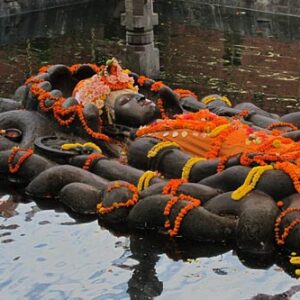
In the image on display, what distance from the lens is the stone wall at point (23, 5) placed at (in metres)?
32.0

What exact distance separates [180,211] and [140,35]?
33.1ft

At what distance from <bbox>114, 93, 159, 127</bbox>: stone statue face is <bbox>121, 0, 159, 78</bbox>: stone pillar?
656cm

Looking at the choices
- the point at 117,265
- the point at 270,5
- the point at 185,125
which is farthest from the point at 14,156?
the point at 270,5

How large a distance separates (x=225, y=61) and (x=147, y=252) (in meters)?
13.9

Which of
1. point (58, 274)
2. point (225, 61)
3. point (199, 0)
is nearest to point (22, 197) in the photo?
point (58, 274)

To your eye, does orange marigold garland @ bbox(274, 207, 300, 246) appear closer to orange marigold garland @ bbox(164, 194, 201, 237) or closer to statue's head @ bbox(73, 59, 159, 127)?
orange marigold garland @ bbox(164, 194, 201, 237)

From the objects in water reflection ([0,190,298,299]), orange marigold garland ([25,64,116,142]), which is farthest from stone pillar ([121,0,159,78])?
water reflection ([0,190,298,299])

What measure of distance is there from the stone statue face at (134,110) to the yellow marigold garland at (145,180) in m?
1.99

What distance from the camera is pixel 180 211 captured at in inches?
355

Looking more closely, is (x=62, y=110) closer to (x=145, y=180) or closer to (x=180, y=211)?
(x=145, y=180)

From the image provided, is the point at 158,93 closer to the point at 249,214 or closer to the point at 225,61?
the point at 249,214

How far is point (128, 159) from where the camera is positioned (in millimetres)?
10641

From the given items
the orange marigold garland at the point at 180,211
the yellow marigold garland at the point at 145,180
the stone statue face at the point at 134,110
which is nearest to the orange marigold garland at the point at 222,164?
the orange marigold garland at the point at 180,211

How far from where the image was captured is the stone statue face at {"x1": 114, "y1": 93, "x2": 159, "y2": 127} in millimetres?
11727
